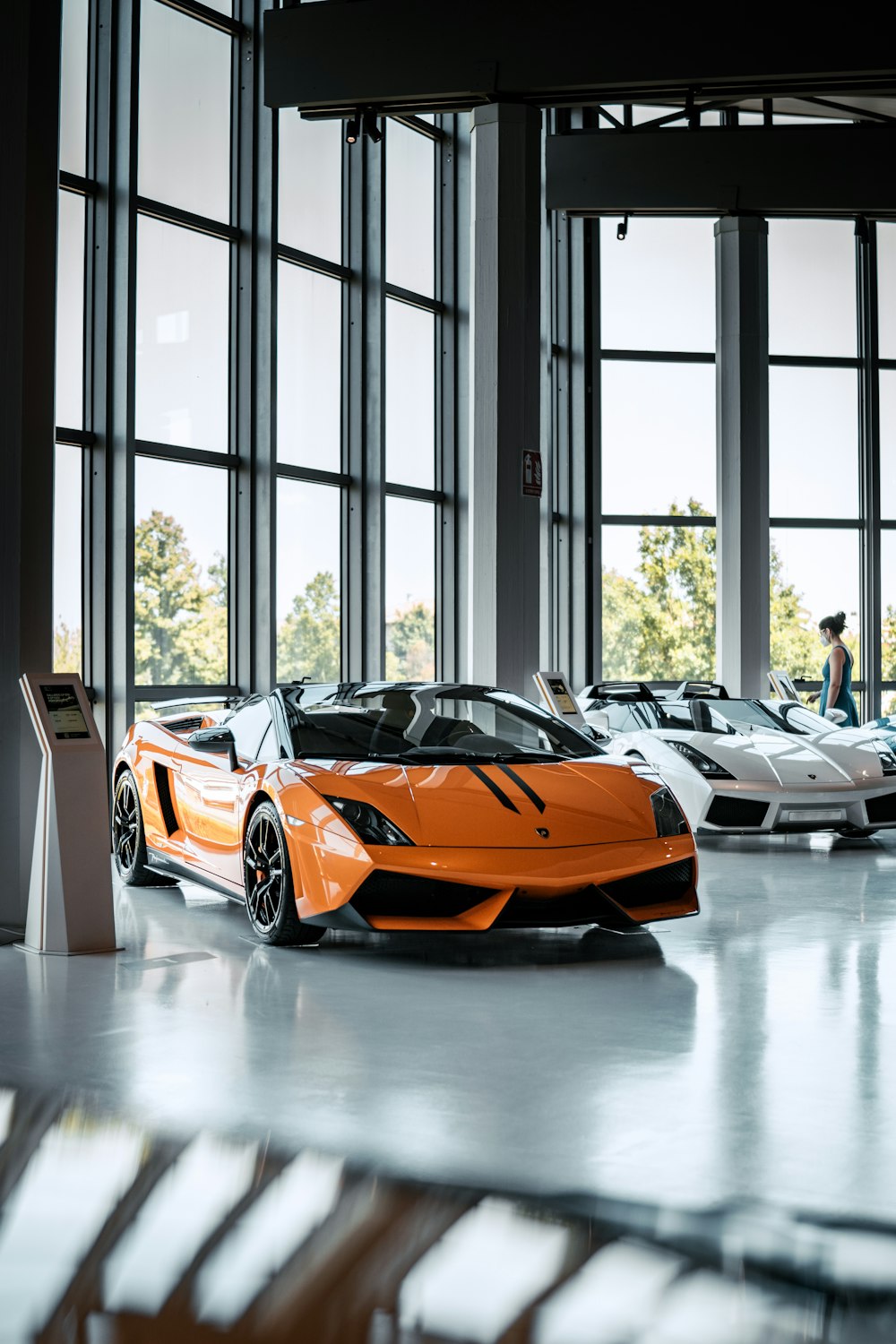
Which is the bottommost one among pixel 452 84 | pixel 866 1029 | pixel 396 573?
pixel 866 1029

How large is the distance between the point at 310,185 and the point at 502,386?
12.5 feet

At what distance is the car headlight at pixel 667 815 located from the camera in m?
5.41

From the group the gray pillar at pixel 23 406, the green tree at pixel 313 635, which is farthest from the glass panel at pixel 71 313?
the gray pillar at pixel 23 406

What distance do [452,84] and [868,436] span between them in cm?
951

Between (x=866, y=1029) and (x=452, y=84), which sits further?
(x=452, y=84)

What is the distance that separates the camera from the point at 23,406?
5844mm

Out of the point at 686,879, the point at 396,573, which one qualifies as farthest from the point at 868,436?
the point at 686,879

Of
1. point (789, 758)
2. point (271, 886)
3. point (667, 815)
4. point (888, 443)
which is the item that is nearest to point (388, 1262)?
point (271, 886)

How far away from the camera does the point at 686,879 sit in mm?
5414

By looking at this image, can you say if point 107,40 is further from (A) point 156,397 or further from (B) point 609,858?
(B) point 609,858

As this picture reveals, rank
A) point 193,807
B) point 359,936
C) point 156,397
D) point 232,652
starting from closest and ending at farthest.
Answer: point 359,936 → point 193,807 → point 156,397 → point 232,652

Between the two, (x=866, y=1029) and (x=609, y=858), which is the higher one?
(x=609, y=858)

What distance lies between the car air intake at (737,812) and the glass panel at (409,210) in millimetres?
7262

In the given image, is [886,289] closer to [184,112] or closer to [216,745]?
[184,112]
